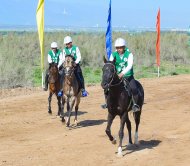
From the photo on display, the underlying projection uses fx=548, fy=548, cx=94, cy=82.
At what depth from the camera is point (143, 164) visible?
12477 mm

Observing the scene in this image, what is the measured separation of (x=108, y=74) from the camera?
12.6m

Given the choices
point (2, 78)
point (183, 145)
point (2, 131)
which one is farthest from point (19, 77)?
point (183, 145)

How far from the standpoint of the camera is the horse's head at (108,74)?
12.6 meters

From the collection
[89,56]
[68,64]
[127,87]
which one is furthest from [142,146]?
[89,56]

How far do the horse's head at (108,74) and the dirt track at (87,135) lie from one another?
1805mm

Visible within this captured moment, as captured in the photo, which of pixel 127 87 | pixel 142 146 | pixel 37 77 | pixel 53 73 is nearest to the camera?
pixel 127 87

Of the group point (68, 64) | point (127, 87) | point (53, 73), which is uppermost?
point (68, 64)

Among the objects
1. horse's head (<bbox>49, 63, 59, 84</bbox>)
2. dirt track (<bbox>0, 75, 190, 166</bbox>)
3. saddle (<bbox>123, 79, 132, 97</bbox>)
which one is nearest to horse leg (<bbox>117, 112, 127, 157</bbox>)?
dirt track (<bbox>0, 75, 190, 166</bbox>)

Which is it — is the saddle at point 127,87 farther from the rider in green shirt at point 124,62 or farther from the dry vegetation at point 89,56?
the dry vegetation at point 89,56

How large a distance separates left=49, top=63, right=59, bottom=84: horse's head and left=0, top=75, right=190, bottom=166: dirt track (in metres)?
1.39

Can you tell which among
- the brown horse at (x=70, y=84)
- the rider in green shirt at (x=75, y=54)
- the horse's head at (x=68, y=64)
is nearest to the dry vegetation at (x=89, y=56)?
the rider in green shirt at (x=75, y=54)

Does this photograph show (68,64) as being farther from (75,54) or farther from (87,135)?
(87,135)

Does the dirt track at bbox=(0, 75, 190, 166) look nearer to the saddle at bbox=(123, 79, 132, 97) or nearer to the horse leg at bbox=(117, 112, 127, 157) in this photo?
the horse leg at bbox=(117, 112, 127, 157)

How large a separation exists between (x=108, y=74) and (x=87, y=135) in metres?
3.87
